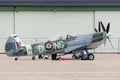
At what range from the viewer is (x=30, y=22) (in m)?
53.2

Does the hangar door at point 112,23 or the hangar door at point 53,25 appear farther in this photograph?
the hangar door at point 53,25

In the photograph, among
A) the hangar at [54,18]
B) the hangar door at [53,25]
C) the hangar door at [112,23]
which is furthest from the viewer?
the hangar door at [53,25]

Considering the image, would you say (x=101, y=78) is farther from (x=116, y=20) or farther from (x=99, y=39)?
(x=116, y=20)

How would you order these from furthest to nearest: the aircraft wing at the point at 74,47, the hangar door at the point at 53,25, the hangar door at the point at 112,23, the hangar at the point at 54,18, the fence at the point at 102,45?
the hangar door at the point at 53,25 → the hangar at the point at 54,18 → the hangar door at the point at 112,23 → the fence at the point at 102,45 → the aircraft wing at the point at 74,47

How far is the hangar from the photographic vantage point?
174 feet

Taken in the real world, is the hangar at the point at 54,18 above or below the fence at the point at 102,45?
above

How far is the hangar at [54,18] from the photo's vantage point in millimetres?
53094
